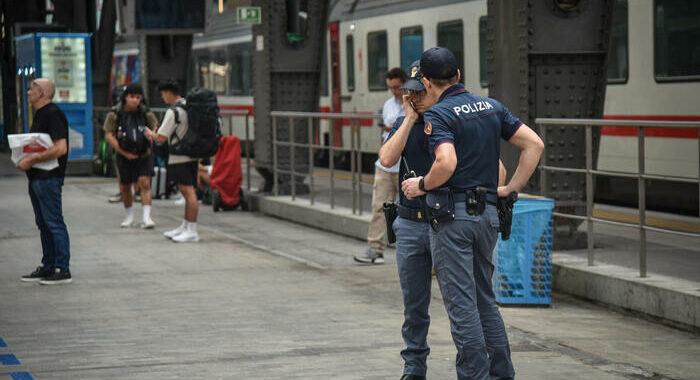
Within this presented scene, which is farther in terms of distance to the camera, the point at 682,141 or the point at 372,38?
the point at 372,38

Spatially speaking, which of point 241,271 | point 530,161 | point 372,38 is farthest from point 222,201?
point 530,161

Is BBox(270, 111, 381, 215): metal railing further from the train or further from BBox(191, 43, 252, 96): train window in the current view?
BBox(191, 43, 252, 96): train window

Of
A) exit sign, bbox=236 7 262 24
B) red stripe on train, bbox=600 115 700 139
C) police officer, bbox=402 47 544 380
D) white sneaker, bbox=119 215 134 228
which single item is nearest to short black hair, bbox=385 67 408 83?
red stripe on train, bbox=600 115 700 139

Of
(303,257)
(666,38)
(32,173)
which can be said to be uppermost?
(666,38)

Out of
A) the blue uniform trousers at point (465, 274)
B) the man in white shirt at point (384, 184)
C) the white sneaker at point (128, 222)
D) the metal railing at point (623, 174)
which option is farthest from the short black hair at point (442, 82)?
the white sneaker at point (128, 222)

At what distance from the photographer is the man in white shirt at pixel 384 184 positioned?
32.1ft

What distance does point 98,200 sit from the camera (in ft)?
55.3

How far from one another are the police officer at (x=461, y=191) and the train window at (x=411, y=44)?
1450 centimetres

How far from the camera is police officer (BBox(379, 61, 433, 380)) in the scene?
18.6ft

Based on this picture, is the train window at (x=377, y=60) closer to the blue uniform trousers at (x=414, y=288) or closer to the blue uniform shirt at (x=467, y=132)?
A: the blue uniform trousers at (x=414, y=288)

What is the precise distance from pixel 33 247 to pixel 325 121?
12671 mm

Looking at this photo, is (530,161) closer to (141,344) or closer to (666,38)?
(141,344)

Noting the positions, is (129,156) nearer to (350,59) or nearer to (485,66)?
(485,66)

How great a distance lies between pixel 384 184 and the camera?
33.2 feet
